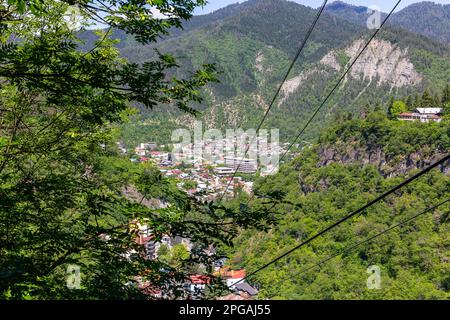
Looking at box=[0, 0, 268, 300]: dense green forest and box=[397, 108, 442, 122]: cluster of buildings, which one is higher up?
box=[397, 108, 442, 122]: cluster of buildings

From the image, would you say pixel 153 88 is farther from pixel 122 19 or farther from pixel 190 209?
pixel 190 209

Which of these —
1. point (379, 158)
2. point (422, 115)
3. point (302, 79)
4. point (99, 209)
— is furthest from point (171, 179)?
point (302, 79)

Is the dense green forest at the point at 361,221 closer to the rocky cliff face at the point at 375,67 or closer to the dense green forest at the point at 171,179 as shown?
the dense green forest at the point at 171,179

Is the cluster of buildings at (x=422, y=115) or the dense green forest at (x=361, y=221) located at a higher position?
the cluster of buildings at (x=422, y=115)

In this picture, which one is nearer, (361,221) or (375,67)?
(361,221)

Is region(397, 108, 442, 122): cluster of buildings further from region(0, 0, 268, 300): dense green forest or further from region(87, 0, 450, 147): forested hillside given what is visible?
region(0, 0, 268, 300): dense green forest

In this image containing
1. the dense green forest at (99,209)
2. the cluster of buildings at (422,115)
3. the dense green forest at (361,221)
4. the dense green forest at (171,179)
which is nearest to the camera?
the dense green forest at (99,209)

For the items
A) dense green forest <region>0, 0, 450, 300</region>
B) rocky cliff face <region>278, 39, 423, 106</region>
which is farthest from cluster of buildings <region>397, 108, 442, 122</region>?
rocky cliff face <region>278, 39, 423, 106</region>

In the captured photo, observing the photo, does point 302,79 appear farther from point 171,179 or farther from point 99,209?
point 99,209

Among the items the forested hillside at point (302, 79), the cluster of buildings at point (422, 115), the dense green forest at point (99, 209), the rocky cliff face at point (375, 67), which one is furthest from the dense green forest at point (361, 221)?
the rocky cliff face at point (375, 67)
